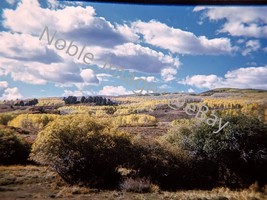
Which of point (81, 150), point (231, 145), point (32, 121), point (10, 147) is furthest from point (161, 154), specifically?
point (10, 147)

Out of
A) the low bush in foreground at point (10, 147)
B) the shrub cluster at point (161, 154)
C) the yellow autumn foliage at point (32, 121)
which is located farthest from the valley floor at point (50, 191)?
the yellow autumn foliage at point (32, 121)

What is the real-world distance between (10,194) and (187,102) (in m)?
5.33

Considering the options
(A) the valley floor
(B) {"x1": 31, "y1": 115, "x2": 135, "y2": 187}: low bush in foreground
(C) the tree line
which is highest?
(C) the tree line

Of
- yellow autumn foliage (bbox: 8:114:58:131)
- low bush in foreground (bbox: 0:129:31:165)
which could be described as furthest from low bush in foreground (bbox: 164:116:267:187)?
low bush in foreground (bbox: 0:129:31:165)

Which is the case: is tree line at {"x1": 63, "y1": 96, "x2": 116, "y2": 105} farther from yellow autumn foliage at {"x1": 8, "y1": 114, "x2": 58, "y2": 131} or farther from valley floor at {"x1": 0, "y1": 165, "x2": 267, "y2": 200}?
valley floor at {"x1": 0, "y1": 165, "x2": 267, "y2": 200}

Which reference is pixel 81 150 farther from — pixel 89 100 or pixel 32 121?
pixel 32 121

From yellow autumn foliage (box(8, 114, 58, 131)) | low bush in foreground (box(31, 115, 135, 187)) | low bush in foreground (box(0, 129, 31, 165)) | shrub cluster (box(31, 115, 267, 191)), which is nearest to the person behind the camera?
low bush in foreground (box(0, 129, 31, 165))

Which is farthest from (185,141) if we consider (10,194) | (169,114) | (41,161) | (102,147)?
(10,194)

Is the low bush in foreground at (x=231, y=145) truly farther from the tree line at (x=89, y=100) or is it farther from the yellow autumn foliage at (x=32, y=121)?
the yellow autumn foliage at (x=32, y=121)

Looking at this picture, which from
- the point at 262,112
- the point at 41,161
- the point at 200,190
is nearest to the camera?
the point at 41,161

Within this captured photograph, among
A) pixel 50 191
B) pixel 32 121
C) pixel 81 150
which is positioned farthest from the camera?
pixel 81 150

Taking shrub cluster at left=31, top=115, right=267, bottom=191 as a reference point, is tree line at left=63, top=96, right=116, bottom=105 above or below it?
above

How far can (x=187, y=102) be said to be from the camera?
32.9 feet

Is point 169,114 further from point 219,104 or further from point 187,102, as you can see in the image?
point 219,104
